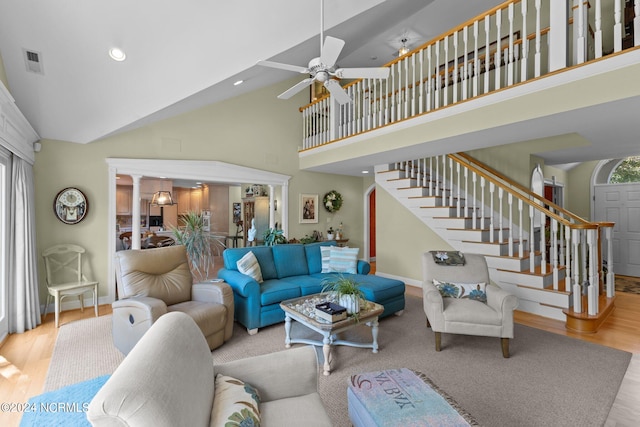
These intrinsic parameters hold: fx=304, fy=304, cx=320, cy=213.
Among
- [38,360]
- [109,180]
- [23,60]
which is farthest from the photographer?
[109,180]

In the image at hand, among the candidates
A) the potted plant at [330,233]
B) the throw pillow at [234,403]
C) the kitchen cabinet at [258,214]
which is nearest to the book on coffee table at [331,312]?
the throw pillow at [234,403]

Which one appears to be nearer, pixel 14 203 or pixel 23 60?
pixel 23 60

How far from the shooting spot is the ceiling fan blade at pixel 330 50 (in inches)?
96.9

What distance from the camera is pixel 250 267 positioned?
3.74 meters

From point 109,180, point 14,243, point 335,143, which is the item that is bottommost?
point 14,243

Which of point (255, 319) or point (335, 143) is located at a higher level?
point (335, 143)

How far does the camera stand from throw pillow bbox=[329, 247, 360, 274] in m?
4.43

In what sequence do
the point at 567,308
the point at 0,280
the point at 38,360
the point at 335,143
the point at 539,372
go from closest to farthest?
the point at 539,372 → the point at 38,360 → the point at 0,280 → the point at 567,308 → the point at 335,143

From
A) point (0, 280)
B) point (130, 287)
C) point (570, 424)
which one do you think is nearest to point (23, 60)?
point (0, 280)

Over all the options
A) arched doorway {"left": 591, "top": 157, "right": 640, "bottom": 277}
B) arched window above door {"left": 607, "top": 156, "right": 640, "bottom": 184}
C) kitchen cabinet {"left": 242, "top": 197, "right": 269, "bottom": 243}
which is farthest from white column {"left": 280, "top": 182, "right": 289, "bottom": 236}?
arched window above door {"left": 607, "top": 156, "right": 640, "bottom": 184}

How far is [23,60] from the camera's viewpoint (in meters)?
3.17

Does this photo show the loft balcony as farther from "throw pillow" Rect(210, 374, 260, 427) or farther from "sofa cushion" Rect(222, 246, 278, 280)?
"throw pillow" Rect(210, 374, 260, 427)

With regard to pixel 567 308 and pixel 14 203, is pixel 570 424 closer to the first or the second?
pixel 567 308

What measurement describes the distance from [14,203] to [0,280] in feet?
2.85
